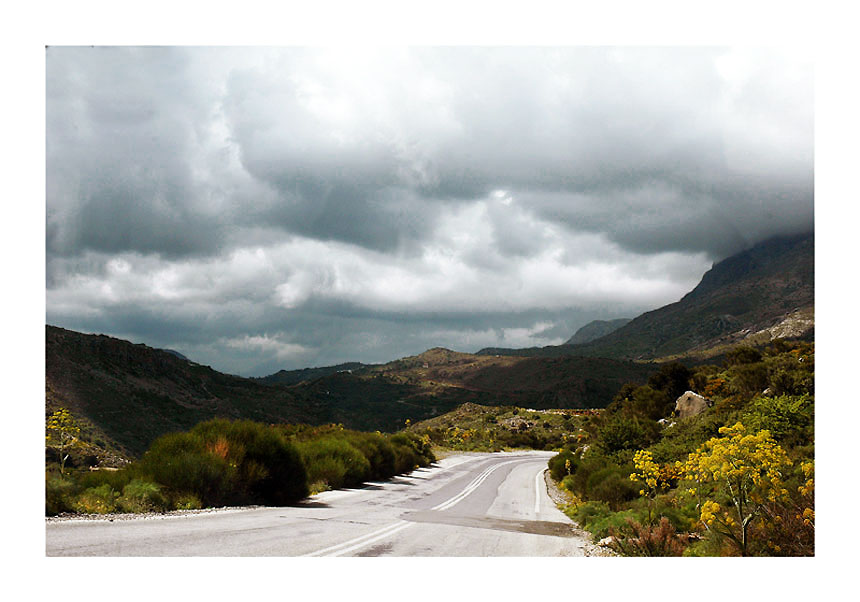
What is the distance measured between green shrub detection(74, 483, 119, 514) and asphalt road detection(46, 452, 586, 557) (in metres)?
1.07

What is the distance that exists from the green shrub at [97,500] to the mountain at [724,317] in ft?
285

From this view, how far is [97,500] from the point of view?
11602 mm

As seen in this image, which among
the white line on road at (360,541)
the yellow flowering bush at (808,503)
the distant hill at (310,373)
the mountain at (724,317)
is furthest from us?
the distant hill at (310,373)

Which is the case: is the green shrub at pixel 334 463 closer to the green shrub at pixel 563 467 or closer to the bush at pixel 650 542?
the green shrub at pixel 563 467

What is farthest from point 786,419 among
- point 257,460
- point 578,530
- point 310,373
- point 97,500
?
point 310,373

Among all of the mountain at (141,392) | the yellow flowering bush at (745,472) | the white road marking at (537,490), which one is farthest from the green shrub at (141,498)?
the mountain at (141,392)

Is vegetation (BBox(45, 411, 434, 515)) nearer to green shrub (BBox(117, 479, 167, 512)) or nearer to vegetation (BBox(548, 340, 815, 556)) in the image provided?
green shrub (BBox(117, 479, 167, 512))

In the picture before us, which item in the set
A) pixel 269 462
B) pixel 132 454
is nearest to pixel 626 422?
pixel 269 462

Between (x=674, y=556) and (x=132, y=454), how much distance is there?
1853 inches

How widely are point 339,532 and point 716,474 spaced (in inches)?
285

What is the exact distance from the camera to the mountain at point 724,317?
99812mm

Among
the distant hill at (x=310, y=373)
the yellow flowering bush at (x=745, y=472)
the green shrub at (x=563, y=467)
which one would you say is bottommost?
the distant hill at (x=310, y=373)
